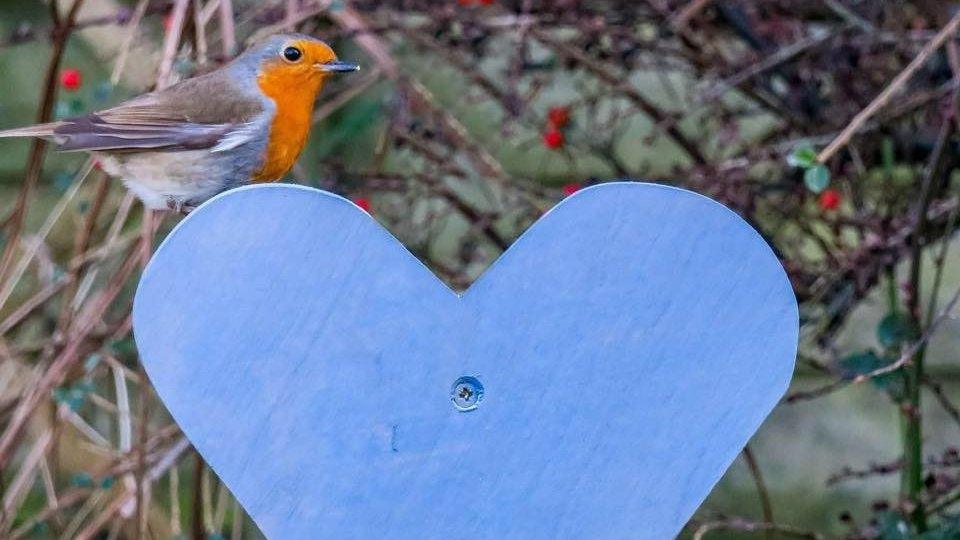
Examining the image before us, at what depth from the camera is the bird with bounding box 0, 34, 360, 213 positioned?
1.30m

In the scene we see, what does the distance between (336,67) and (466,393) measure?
14.6 inches

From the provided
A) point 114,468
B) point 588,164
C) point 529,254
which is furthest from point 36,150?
point 588,164

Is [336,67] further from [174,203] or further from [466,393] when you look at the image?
[466,393]

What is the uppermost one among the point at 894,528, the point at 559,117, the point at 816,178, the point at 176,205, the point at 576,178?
the point at 176,205

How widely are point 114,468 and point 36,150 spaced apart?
63 cm

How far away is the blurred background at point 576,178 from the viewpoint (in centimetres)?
186

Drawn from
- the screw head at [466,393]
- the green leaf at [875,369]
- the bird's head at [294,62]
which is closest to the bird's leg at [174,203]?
the bird's head at [294,62]

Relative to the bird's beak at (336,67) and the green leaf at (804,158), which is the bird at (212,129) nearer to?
the bird's beak at (336,67)

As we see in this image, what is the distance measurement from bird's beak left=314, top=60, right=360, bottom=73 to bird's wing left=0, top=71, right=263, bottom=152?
0.25ft

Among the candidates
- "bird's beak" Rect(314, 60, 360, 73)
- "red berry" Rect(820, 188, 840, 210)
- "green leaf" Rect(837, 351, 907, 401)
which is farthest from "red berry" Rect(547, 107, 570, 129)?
"bird's beak" Rect(314, 60, 360, 73)

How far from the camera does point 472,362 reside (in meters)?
1.14

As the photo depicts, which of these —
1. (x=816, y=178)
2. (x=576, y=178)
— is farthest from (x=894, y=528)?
(x=576, y=178)

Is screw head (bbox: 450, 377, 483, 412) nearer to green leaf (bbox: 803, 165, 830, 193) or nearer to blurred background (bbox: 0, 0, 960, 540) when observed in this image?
blurred background (bbox: 0, 0, 960, 540)

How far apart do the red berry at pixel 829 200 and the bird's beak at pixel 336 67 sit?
1049 millimetres
